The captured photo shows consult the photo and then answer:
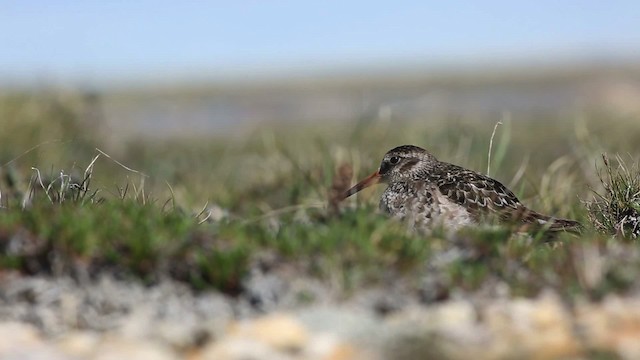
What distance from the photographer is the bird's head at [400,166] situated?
8.38 metres

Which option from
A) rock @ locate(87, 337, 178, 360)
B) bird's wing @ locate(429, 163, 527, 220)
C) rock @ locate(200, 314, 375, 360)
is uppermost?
bird's wing @ locate(429, 163, 527, 220)

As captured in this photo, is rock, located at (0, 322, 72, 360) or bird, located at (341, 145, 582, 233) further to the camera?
bird, located at (341, 145, 582, 233)

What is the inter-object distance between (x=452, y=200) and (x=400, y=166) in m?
0.98

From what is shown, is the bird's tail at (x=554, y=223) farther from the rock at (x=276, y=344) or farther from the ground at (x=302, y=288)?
the rock at (x=276, y=344)

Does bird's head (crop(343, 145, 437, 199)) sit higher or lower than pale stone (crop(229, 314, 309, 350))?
higher

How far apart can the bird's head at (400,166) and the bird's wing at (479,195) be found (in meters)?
0.46

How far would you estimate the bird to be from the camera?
24.0 ft

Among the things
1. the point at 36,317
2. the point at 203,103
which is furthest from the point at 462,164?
the point at 203,103

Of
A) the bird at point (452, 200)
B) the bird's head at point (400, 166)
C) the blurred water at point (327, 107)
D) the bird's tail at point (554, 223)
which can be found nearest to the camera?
the bird's tail at point (554, 223)

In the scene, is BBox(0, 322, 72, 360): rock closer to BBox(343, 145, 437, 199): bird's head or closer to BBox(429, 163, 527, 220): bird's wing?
BBox(429, 163, 527, 220): bird's wing

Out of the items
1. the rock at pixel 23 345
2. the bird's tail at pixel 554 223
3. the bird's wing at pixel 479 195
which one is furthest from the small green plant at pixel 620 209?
the rock at pixel 23 345

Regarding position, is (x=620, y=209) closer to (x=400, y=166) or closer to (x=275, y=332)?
(x=400, y=166)

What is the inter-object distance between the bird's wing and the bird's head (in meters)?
0.46

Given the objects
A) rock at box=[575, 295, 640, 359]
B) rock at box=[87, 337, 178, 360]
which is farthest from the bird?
rock at box=[87, 337, 178, 360]
